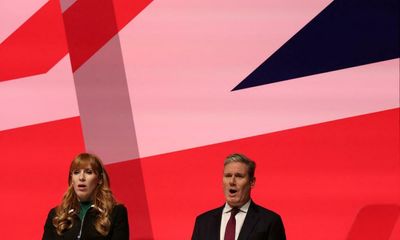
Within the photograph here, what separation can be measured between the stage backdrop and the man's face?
66 cm

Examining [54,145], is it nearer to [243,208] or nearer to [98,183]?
[98,183]

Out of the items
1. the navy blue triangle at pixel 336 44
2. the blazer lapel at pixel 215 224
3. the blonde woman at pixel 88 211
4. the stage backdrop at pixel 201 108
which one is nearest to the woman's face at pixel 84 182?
the blonde woman at pixel 88 211

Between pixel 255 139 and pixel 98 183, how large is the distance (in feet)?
3.19

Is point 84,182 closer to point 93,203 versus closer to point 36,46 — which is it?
point 93,203

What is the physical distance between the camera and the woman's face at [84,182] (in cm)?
348

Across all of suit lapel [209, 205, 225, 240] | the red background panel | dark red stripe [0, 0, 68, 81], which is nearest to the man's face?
suit lapel [209, 205, 225, 240]

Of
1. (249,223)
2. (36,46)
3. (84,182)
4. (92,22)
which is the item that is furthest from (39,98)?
(249,223)

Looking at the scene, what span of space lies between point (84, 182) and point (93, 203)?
0.12m

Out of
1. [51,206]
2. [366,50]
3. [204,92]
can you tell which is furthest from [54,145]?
[366,50]

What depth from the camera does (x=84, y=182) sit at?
3482mm

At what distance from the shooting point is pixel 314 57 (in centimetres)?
406

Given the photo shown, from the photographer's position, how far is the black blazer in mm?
Result: 3432

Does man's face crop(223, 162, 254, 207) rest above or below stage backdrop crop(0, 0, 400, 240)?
below

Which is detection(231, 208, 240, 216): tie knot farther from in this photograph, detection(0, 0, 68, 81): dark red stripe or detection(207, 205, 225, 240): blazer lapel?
detection(0, 0, 68, 81): dark red stripe
